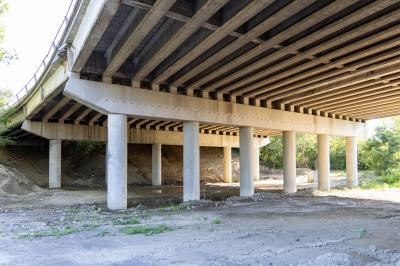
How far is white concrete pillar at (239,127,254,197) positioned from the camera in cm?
2150

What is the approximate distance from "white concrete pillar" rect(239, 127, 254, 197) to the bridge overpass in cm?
6

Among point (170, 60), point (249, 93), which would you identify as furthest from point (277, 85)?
point (170, 60)

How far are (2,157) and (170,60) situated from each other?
2871cm

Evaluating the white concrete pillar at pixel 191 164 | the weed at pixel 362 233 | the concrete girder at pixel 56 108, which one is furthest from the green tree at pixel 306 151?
the weed at pixel 362 233

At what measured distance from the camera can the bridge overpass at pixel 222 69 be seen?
10.8m

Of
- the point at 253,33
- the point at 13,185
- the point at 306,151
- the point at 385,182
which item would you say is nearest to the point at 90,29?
the point at 253,33

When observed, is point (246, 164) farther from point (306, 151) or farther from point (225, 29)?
point (306, 151)

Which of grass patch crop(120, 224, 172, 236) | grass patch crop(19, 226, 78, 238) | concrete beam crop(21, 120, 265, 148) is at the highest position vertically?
concrete beam crop(21, 120, 265, 148)

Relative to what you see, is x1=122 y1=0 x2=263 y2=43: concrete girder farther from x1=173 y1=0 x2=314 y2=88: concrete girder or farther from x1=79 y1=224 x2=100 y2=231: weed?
x1=79 y1=224 x2=100 y2=231: weed

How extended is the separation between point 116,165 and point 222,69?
5844 mm

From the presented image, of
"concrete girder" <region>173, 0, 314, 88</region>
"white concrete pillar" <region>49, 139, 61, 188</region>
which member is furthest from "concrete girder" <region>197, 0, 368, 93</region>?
"white concrete pillar" <region>49, 139, 61, 188</region>

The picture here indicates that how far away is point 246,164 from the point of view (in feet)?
70.5

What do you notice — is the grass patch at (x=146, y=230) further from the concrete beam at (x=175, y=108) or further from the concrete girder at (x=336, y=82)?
the concrete girder at (x=336, y=82)

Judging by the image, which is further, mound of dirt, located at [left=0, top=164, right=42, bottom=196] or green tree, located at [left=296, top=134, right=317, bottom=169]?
green tree, located at [left=296, top=134, right=317, bottom=169]
